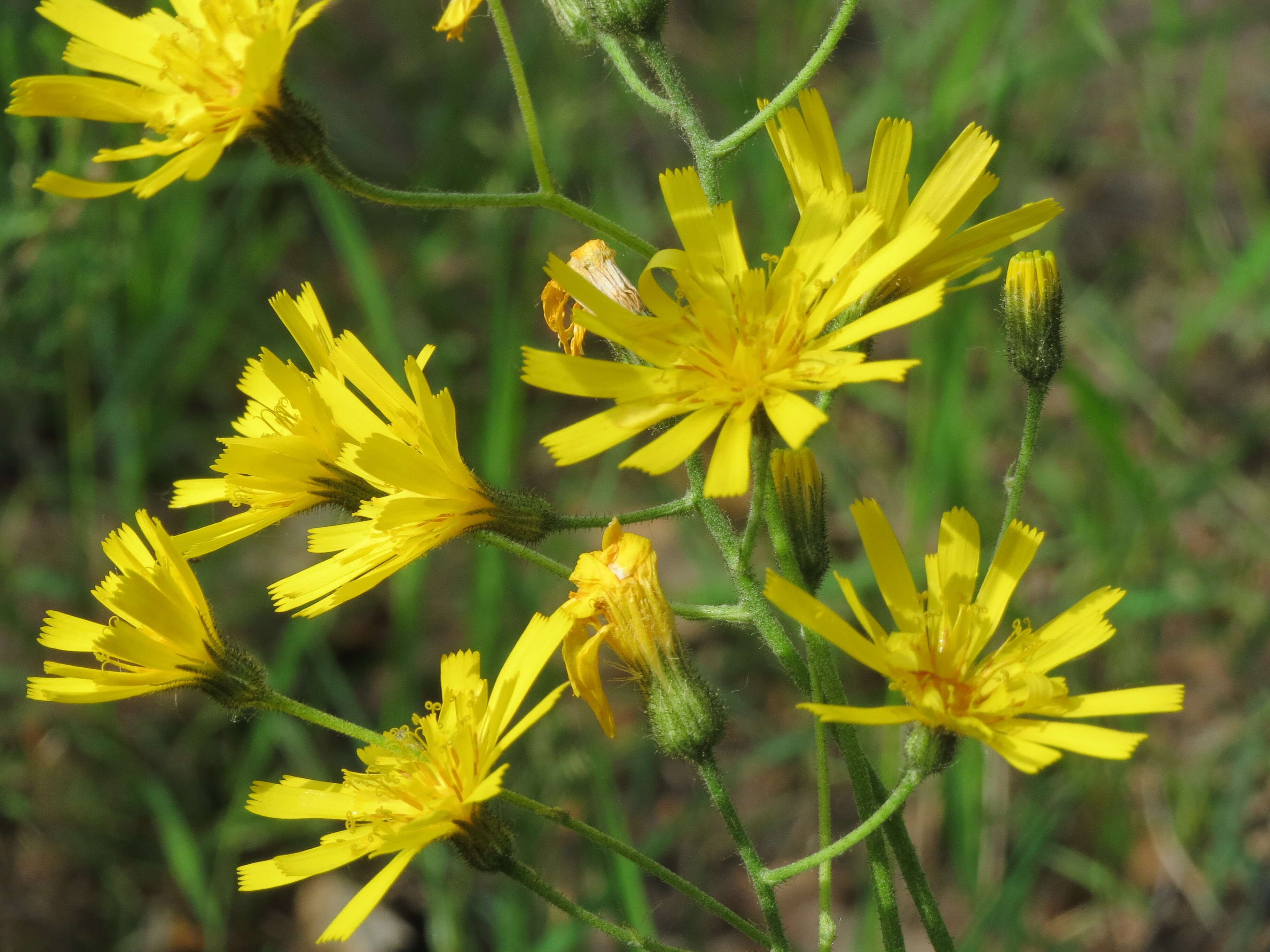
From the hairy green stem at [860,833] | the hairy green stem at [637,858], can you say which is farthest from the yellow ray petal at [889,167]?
the hairy green stem at [637,858]

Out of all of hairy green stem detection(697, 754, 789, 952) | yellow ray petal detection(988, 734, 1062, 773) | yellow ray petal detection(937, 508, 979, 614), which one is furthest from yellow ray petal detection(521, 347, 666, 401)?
yellow ray petal detection(988, 734, 1062, 773)

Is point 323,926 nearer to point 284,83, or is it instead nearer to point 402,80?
point 284,83

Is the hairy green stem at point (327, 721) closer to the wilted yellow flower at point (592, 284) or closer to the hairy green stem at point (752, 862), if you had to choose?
the hairy green stem at point (752, 862)

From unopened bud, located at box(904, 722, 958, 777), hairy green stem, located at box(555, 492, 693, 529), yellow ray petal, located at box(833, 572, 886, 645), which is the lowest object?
unopened bud, located at box(904, 722, 958, 777)

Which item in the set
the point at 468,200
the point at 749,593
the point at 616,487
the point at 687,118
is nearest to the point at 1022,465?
the point at 749,593

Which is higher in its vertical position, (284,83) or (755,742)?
(284,83)

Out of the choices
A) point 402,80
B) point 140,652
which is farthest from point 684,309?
point 402,80

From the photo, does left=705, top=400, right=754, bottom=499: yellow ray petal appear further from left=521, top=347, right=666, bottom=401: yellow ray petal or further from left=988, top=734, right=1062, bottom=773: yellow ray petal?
left=988, top=734, right=1062, bottom=773: yellow ray petal
